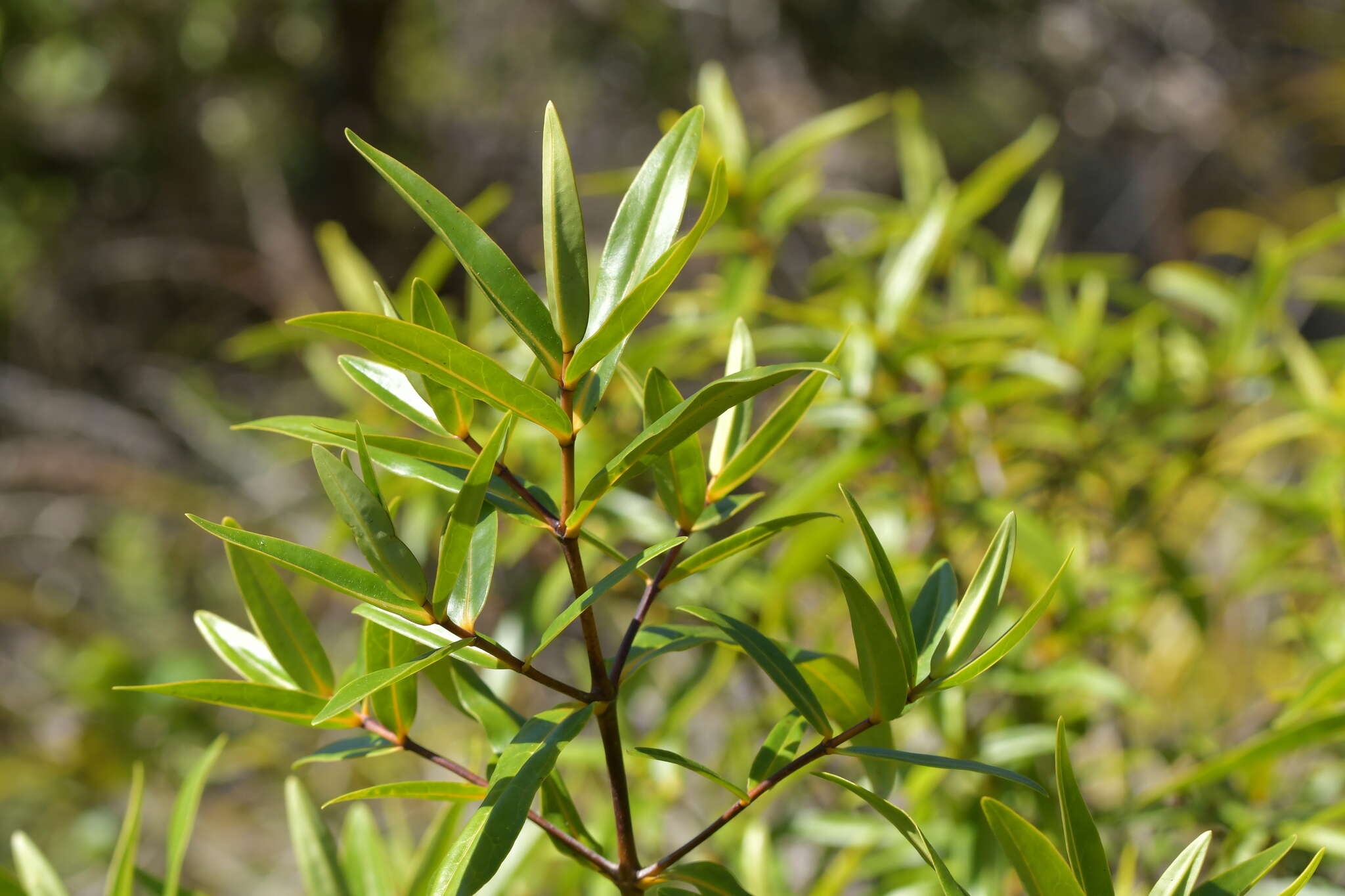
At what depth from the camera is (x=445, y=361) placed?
20cm

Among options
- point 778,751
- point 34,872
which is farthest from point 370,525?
point 34,872

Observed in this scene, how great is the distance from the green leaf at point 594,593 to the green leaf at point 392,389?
0.06m

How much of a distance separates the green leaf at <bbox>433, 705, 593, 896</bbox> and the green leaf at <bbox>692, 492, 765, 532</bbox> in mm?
60

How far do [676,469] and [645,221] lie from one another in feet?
0.20

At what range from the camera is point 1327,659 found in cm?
45

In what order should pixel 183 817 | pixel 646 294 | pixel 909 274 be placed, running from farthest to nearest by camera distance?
pixel 909 274
pixel 183 817
pixel 646 294

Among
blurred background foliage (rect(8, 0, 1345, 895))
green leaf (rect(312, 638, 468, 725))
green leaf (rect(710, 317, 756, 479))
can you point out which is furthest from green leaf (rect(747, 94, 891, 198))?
green leaf (rect(312, 638, 468, 725))

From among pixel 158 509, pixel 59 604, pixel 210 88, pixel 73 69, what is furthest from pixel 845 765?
pixel 210 88

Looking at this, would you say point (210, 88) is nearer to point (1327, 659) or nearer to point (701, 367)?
point (701, 367)

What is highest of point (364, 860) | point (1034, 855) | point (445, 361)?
point (445, 361)

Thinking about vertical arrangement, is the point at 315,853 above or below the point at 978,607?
below

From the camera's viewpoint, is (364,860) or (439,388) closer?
(439,388)

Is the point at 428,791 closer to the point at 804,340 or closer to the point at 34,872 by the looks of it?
the point at 34,872

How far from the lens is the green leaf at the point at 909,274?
1.62ft
